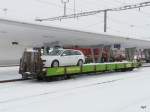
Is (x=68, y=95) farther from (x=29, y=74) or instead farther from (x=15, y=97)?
(x=29, y=74)

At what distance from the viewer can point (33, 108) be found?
9023 mm

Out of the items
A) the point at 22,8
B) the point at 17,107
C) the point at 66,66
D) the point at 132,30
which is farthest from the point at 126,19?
the point at 17,107

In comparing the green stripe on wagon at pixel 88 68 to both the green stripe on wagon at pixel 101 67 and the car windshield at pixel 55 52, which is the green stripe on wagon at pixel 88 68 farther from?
the car windshield at pixel 55 52

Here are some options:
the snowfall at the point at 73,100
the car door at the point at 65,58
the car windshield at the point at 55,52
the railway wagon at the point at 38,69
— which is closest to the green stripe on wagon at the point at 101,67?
the railway wagon at the point at 38,69

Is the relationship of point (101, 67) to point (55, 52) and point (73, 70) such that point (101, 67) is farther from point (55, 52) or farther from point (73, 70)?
point (55, 52)

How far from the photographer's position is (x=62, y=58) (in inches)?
700

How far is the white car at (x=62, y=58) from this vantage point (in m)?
16.8

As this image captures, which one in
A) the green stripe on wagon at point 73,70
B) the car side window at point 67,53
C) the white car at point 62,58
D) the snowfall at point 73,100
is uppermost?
the car side window at point 67,53

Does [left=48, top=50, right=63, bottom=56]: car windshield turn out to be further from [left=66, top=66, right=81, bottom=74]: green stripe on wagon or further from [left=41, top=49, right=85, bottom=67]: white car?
[left=66, top=66, right=81, bottom=74]: green stripe on wagon

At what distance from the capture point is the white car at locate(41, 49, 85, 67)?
16.8 meters

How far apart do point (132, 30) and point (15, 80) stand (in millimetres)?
45579

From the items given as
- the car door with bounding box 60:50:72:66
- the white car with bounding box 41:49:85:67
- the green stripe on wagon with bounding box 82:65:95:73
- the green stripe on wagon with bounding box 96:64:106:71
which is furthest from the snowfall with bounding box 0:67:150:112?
the green stripe on wagon with bounding box 96:64:106:71

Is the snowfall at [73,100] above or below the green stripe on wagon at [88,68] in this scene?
below

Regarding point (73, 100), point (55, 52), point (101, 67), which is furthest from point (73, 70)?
point (73, 100)
